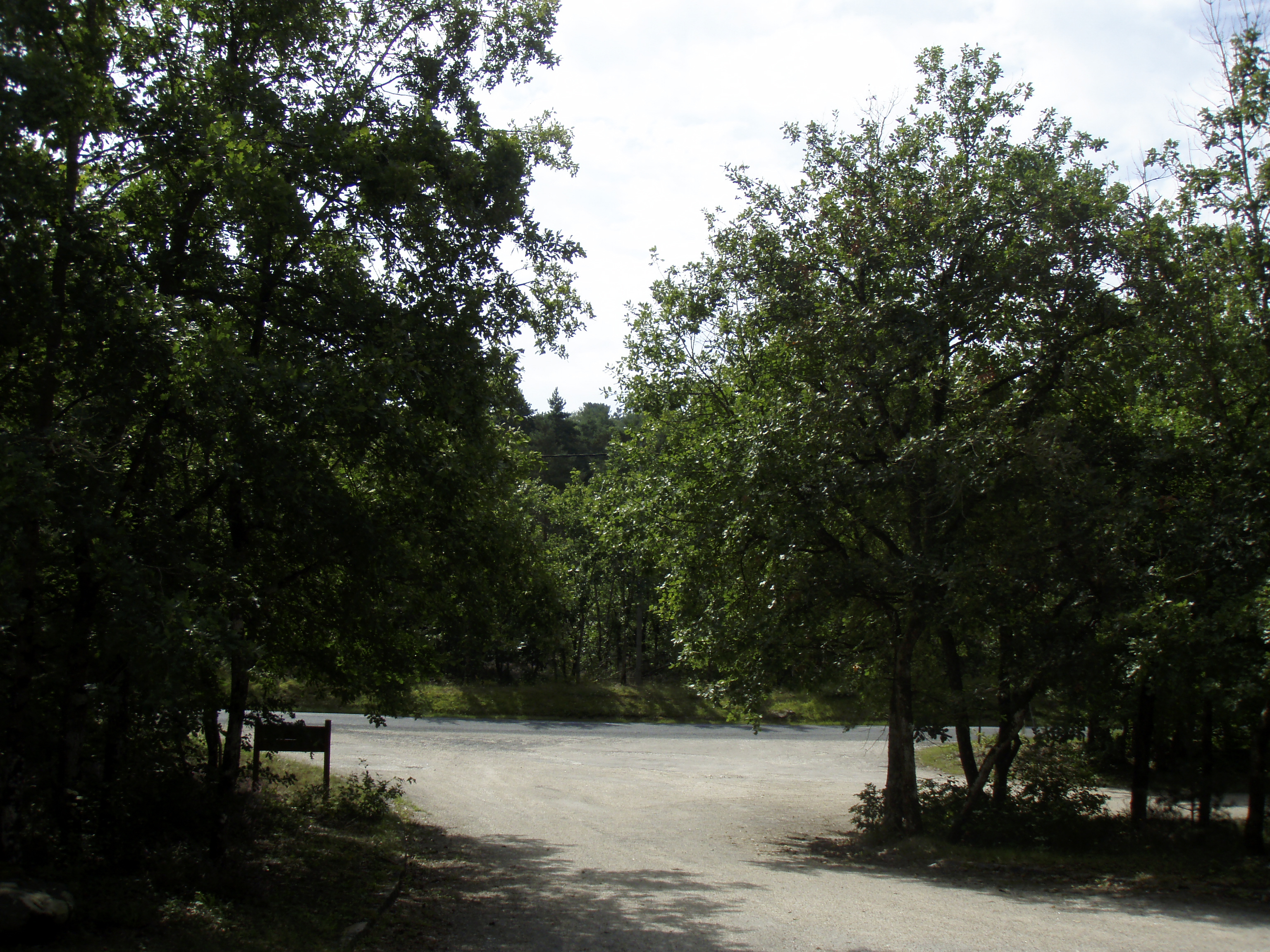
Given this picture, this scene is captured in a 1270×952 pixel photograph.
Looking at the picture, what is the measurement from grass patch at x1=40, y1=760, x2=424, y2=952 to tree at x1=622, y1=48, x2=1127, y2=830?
17.8 feet

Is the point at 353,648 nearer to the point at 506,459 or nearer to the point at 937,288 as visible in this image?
the point at 506,459

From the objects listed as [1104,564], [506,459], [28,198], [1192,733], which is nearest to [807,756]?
[1192,733]

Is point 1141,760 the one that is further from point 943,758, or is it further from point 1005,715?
point 943,758

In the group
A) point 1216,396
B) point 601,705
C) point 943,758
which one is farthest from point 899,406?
point 601,705

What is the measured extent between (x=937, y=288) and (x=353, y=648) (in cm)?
840

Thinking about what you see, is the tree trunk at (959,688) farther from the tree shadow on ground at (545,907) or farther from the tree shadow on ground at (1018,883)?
the tree shadow on ground at (545,907)

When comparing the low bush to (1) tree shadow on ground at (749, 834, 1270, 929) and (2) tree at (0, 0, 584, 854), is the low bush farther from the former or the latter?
(2) tree at (0, 0, 584, 854)

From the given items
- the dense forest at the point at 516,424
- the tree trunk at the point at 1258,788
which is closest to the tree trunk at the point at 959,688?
the dense forest at the point at 516,424

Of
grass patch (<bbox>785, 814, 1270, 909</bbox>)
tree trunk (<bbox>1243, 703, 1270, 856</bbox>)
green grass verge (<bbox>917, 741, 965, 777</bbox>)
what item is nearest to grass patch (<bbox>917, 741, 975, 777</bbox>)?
green grass verge (<bbox>917, 741, 965, 777</bbox>)

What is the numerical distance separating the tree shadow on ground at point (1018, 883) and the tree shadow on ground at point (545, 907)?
6.68 feet

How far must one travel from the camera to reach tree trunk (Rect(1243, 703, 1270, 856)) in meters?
10.7

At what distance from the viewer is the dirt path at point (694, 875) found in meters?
7.85

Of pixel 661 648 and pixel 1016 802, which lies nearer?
pixel 1016 802

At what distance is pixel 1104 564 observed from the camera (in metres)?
10.6
